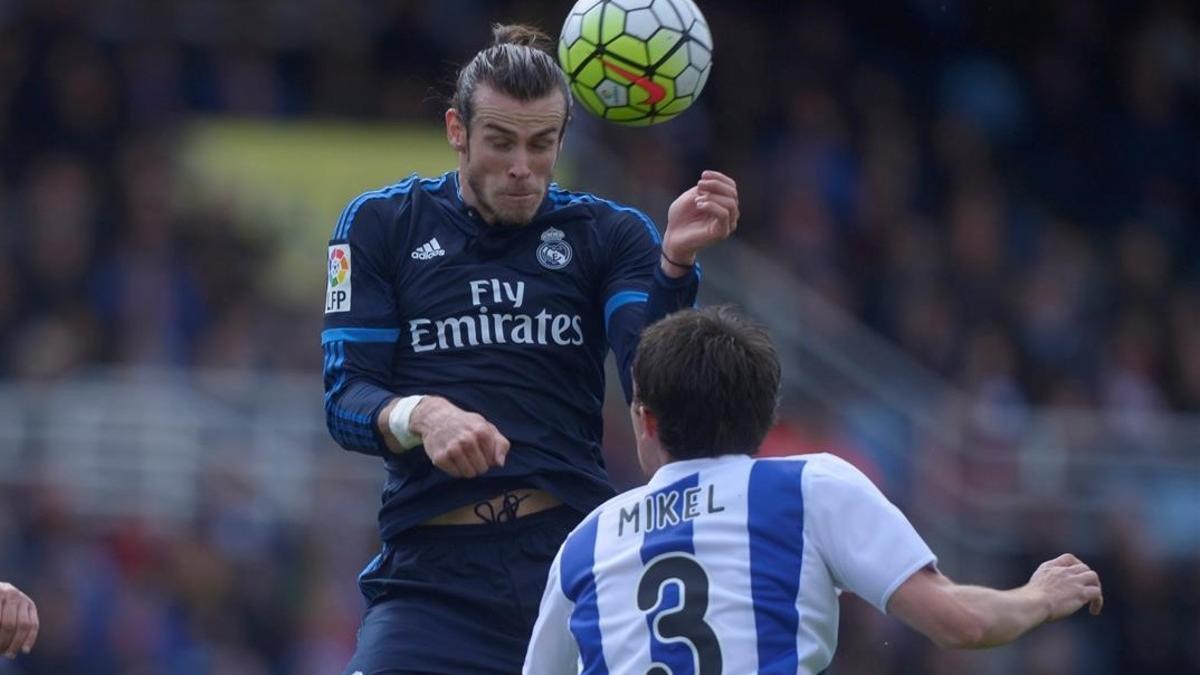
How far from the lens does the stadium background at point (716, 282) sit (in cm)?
1166

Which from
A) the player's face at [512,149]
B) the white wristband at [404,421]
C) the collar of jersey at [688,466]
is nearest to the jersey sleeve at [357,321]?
→ the white wristband at [404,421]

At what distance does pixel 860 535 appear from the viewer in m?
4.30

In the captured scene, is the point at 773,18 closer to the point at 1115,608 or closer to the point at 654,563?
the point at 1115,608

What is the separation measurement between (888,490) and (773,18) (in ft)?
18.6

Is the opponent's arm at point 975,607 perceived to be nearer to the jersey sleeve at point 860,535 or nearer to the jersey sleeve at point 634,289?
the jersey sleeve at point 860,535

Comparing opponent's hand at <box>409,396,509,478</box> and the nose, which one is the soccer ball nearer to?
the nose

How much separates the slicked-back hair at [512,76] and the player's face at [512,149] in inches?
0.8

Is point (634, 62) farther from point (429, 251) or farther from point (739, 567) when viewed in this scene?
point (739, 567)

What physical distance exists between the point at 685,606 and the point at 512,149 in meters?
1.49

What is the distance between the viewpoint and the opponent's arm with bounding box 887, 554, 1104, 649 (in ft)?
13.8

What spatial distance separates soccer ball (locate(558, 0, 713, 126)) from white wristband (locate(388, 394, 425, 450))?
1.18 m

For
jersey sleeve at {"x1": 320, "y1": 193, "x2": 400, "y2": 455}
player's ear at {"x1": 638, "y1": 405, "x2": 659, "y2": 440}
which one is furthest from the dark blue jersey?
player's ear at {"x1": 638, "y1": 405, "x2": 659, "y2": 440}

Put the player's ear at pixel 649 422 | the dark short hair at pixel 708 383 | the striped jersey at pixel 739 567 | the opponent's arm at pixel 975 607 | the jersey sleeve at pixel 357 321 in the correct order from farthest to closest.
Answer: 1. the jersey sleeve at pixel 357 321
2. the player's ear at pixel 649 422
3. the dark short hair at pixel 708 383
4. the striped jersey at pixel 739 567
5. the opponent's arm at pixel 975 607

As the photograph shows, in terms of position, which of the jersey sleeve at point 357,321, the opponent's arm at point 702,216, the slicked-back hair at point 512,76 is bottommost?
the jersey sleeve at point 357,321
